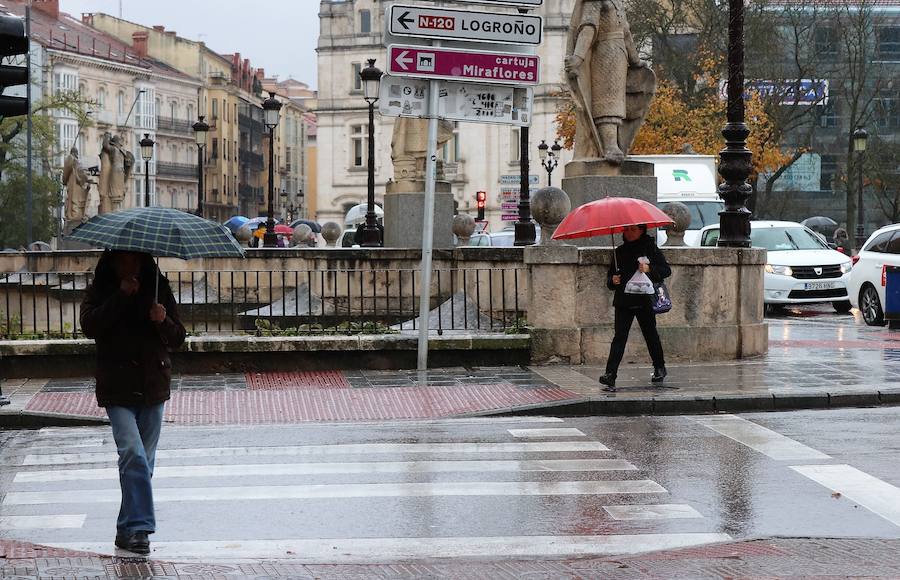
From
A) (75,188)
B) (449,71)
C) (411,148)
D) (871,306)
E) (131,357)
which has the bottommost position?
(871,306)

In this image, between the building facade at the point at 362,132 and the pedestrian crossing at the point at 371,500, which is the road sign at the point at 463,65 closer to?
the pedestrian crossing at the point at 371,500

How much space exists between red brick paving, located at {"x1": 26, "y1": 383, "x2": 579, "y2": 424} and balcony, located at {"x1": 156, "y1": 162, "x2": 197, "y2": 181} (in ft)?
340

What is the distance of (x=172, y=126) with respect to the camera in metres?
117

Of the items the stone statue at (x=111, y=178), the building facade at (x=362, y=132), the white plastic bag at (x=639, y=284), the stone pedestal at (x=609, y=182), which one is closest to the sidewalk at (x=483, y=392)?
the white plastic bag at (x=639, y=284)

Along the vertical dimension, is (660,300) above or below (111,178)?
below

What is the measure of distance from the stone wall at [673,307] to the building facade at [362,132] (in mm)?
75695

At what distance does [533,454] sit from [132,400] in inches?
154

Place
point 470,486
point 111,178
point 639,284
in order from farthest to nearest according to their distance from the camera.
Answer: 1. point 111,178
2. point 639,284
3. point 470,486

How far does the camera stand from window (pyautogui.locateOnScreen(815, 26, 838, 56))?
65.0 meters

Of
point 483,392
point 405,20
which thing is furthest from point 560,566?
point 405,20

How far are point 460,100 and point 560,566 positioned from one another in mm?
9196

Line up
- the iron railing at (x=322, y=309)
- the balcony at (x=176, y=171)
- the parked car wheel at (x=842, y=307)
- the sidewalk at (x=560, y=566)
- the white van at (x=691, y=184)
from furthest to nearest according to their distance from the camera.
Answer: the balcony at (x=176, y=171)
the white van at (x=691, y=184)
the parked car wheel at (x=842, y=307)
the iron railing at (x=322, y=309)
the sidewalk at (x=560, y=566)

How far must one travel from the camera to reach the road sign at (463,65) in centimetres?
1544

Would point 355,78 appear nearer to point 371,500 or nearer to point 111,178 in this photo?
point 111,178
